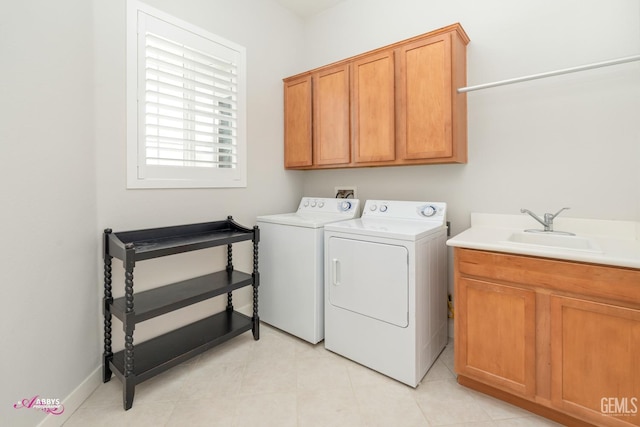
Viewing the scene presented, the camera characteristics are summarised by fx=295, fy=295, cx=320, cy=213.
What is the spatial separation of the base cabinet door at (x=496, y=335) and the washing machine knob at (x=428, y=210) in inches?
24.3

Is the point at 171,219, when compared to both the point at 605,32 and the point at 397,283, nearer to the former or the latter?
the point at 397,283

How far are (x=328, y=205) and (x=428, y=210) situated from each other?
0.93m

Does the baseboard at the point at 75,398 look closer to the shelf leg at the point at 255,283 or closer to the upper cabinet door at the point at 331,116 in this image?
the shelf leg at the point at 255,283

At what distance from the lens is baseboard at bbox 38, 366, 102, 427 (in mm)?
1405

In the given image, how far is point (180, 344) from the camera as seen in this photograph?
6.56 feet

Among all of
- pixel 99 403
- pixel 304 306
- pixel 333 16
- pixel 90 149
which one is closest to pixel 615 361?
pixel 304 306

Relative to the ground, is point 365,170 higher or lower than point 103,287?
higher

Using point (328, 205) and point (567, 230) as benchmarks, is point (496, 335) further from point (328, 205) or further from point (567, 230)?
point (328, 205)

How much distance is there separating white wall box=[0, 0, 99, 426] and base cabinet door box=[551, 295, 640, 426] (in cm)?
242

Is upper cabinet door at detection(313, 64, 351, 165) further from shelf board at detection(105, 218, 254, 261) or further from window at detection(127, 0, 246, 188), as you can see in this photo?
shelf board at detection(105, 218, 254, 261)

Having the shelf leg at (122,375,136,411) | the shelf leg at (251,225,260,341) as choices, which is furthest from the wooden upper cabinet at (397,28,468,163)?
the shelf leg at (122,375,136,411)

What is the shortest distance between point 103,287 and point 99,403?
631 mm

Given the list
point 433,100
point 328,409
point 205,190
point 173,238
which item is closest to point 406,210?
point 433,100

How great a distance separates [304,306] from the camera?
2260 mm
